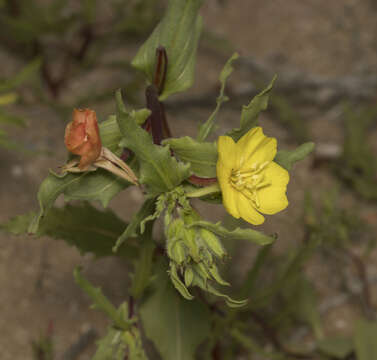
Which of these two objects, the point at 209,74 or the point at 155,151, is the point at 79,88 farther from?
the point at 155,151

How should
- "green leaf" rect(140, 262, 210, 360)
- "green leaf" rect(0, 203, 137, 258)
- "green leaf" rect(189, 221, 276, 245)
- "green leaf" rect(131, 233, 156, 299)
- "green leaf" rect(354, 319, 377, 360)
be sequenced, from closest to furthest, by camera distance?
"green leaf" rect(189, 221, 276, 245), "green leaf" rect(131, 233, 156, 299), "green leaf" rect(0, 203, 137, 258), "green leaf" rect(140, 262, 210, 360), "green leaf" rect(354, 319, 377, 360)

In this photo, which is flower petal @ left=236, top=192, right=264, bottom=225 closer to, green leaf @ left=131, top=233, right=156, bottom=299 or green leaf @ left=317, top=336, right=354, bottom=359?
green leaf @ left=131, top=233, right=156, bottom=299

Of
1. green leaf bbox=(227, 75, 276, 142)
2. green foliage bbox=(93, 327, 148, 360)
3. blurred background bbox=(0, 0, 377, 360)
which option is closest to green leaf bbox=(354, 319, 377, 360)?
blurred background bbox=(0, 0, 377, 360)

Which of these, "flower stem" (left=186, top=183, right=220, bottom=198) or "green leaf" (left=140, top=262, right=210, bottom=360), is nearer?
"flower stem" (left=186, top=183, right=220, bottom=198)

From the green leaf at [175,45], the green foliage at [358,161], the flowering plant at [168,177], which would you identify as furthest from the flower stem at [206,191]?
the green foliage at [358,161]

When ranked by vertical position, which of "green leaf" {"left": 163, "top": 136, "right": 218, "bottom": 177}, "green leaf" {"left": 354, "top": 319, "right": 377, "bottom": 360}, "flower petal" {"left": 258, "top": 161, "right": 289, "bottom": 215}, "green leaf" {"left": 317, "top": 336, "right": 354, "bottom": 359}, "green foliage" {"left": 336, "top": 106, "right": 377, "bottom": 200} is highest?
"green leaf" {"left": 163, "top": 136, "right": 218, "bottom": 177}

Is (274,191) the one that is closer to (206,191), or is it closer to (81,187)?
(206,191)

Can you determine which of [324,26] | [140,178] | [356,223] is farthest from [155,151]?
[324,26]

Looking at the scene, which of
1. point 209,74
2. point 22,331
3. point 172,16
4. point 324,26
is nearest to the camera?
point 172,16
